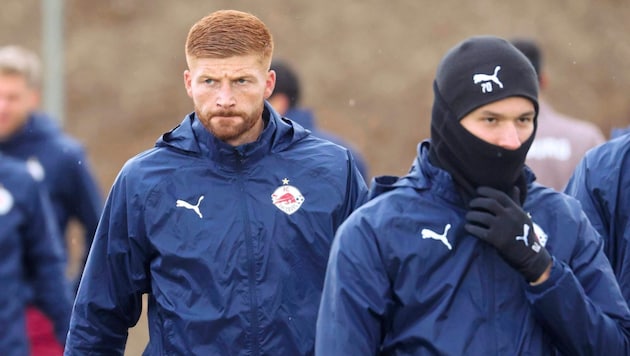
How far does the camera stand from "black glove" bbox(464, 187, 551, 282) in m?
4.38

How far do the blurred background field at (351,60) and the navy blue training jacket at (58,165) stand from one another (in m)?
7.56

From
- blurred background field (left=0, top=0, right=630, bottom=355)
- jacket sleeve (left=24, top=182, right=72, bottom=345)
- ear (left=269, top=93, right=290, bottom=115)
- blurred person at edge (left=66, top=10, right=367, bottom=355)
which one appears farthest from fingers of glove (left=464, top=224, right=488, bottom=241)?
blurred background field (left=0, top=0, right=630, bottom=355)

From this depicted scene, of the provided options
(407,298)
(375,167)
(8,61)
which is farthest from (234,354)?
(375,167)

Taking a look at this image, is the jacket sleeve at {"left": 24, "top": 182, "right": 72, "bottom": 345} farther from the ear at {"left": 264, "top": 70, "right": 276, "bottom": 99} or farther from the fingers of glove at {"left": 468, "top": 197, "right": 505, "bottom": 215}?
the fingers of glove at {"left": 468, "top": 197, "right": 505, "bottom": 215}

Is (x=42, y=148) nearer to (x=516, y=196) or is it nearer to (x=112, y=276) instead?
(x=112, y=276)

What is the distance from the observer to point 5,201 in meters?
7.61

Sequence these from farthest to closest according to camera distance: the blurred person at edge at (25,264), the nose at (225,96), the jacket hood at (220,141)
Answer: the blurred person at edge at (25,264), the jacket hood at (220,141), the nose at (225,96)

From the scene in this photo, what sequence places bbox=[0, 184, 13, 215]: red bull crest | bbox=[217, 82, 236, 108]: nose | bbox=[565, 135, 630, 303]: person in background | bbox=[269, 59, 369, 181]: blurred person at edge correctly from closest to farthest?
bbox=[217, 82, 236, 108]: nose → bbox=[565, 135, 630, 303]: person in background → bbox=[0, 184, 13, 215]: red bull crest → bbox=[269, 59, 369, 181]: blurred person at edge

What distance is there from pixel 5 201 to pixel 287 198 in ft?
8.74

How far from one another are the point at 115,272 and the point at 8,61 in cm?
391

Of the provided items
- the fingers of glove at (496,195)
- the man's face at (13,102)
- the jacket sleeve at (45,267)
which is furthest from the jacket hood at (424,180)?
the man's face at (13,102)

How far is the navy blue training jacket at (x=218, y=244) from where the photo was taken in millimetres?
5238

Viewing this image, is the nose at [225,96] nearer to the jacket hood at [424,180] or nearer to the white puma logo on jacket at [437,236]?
the jacket hood at [424,180]

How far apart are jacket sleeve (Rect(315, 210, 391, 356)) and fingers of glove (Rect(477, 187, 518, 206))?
360 millimetres
